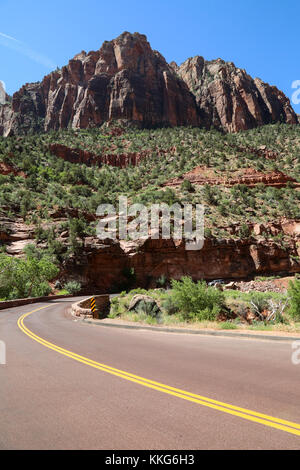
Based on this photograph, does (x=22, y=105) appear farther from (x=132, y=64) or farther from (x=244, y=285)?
(x=244, y=285)

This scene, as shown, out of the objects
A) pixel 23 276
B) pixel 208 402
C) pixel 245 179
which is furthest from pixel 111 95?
pixel 208 402

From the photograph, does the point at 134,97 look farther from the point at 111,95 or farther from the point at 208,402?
the point at 208,402

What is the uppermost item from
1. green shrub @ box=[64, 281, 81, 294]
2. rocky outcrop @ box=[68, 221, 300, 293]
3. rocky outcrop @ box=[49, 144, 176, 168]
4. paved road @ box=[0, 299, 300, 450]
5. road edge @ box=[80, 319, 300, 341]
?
rocky outcrop @ box=[49, 144, 176, 168]

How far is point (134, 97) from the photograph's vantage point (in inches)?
4114

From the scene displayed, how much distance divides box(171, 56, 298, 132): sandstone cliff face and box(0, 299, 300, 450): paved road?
11381cm

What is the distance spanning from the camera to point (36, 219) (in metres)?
47.5

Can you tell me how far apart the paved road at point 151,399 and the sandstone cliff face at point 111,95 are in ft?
341

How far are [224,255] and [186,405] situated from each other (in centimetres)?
4457

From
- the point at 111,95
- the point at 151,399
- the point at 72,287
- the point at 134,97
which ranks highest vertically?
the point at 111,95

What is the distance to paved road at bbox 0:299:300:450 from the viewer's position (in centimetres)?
301

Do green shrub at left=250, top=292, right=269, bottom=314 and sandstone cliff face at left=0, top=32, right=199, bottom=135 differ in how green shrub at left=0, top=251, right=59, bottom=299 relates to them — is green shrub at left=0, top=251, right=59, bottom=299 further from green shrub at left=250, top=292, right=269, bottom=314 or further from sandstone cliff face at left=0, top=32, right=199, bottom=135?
sandstone cliff face at left=0, top=32, right=199, bottom=135

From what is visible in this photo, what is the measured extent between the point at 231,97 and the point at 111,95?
4875 cm

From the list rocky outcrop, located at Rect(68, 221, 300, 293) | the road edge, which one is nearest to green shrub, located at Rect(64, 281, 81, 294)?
rocky outcrop, located at Rect(68, 221, 300, 293)

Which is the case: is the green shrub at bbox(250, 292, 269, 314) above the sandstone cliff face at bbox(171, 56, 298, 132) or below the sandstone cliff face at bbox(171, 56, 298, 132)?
below
